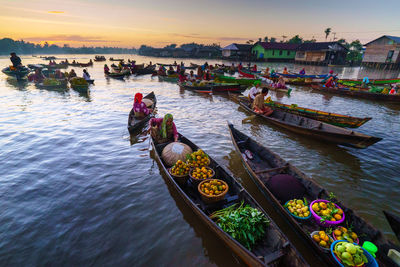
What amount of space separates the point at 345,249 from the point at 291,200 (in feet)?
5.08

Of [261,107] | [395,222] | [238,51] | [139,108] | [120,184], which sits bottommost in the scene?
[120,184]

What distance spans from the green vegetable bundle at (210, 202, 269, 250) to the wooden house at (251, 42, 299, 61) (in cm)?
6362

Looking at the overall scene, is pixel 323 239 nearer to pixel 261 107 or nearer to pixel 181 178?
pixel 181 178

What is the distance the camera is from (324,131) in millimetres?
8898

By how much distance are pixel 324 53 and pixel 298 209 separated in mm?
59912

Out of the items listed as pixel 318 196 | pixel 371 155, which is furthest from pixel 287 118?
pixel 318 196

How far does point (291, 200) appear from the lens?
4875mm

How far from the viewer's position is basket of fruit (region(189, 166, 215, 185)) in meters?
5.52

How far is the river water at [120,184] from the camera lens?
4648 mm

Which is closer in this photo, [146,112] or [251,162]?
[251,162]

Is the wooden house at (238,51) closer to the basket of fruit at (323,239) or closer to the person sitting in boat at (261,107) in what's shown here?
the person sitting in boat at (261,107)

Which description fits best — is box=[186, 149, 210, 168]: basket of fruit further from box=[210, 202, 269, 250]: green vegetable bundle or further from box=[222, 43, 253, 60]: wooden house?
box=[222, 43, 253, 60]: wooden house

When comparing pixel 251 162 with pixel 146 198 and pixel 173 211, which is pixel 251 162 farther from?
pixel 146 198

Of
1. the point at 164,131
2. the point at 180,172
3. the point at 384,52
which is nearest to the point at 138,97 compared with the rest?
the point at 164,131
